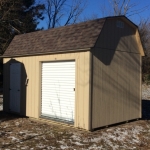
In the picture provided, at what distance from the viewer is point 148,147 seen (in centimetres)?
696

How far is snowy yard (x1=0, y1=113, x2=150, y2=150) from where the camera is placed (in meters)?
6.61

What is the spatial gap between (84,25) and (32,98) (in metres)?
3.58

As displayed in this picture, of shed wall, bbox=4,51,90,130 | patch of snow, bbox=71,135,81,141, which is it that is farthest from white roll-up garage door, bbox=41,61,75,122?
patch of snow, bbox=71,135,81,141

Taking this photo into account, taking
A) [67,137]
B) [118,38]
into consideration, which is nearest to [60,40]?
[118,38]

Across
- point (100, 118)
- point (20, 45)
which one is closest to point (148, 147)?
point (100, 118)

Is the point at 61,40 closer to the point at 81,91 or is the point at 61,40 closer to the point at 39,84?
the point at 39,84

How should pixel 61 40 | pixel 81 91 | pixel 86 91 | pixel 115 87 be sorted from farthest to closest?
pixel 61 40 < pixel 115 87 < pixel 81 91 < pixel 86 91

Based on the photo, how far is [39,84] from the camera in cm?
993

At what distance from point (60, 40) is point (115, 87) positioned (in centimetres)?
268

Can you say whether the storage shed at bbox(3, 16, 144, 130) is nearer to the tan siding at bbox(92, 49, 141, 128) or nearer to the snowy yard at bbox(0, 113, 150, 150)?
the tan siding at bbox(92, 49, 141, 128)

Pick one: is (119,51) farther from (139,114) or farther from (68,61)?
(139,114)

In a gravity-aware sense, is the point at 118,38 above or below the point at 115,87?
above

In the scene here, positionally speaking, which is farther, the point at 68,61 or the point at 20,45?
the point at 20,45

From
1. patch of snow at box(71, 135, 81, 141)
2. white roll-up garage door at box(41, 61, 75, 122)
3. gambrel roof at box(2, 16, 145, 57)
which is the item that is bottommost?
patch of snow at box(71, 135, 81, 141)
